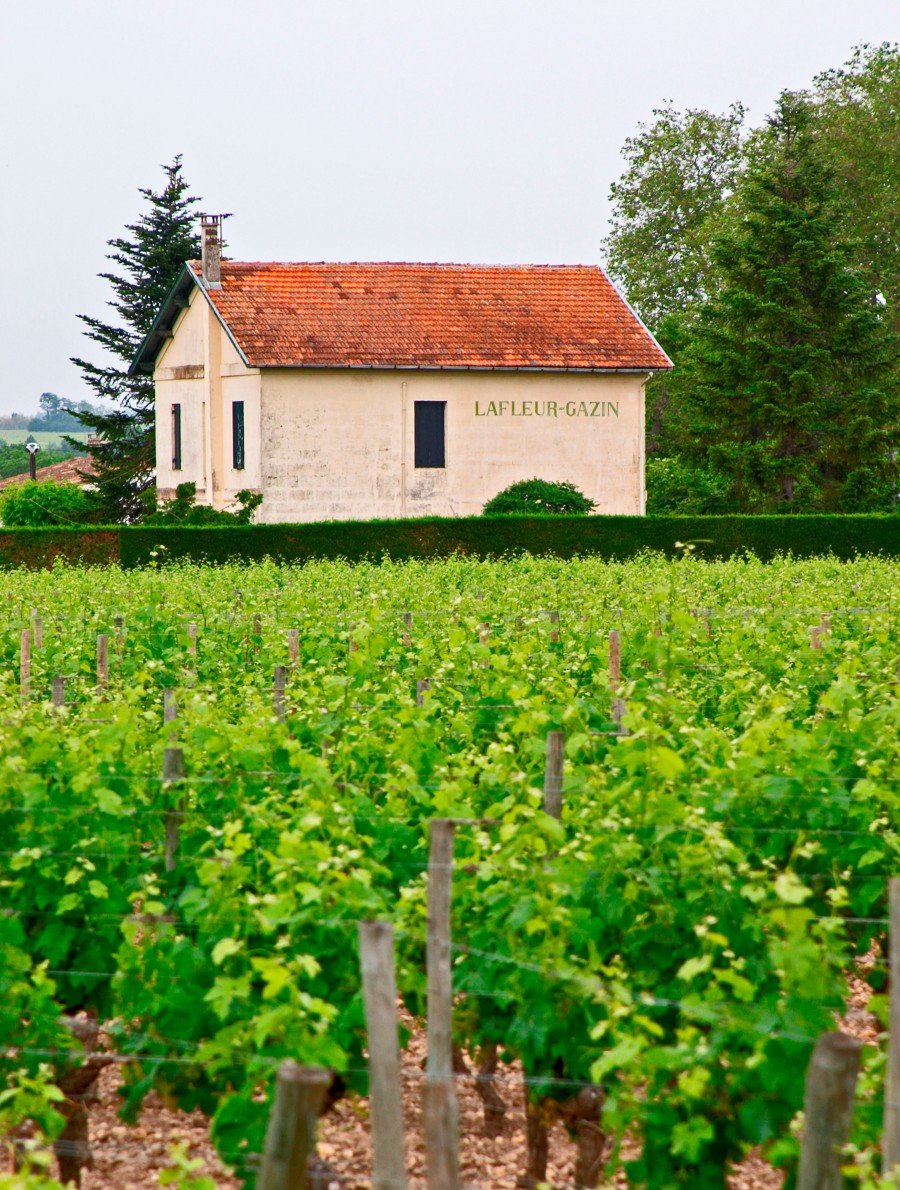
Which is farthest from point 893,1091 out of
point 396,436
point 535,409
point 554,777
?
point 535,409

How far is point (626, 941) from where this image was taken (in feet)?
15.3

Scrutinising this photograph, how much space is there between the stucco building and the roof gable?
42 millimetres

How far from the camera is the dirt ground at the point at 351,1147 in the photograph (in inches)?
201

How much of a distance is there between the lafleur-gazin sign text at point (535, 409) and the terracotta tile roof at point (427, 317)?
3.01 feet

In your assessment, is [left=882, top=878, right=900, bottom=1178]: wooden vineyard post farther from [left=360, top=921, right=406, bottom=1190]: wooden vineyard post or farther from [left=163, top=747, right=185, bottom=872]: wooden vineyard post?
[left=163, top=747, right=185, bottom=872]: wooden vineyard post

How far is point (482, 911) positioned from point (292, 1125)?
172cm

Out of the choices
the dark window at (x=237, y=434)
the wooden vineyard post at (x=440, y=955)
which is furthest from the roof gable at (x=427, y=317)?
the wooden vineyard post at (x=440, y=955)

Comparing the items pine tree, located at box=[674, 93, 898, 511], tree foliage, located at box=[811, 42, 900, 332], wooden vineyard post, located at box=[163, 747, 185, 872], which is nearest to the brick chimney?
pine tree, located at box=[674, 93, 898, 511]

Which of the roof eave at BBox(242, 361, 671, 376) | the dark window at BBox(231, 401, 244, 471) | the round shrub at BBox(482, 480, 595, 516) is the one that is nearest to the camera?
the round shrub at BBox(482, 480, 595, 516)

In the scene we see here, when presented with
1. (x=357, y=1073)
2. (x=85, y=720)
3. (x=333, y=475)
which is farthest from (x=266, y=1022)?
(x=333, y=475)

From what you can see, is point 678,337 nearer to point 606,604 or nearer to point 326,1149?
point 606,604

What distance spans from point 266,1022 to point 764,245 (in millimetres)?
35682

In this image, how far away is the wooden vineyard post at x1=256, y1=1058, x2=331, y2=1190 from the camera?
3189mm

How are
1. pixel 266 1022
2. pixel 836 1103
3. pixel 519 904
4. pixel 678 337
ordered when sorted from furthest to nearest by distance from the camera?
pixel 678 337 < pixel 519 904 < pixel 266 1022 < pixel 836 1103
